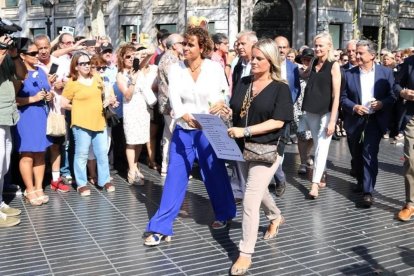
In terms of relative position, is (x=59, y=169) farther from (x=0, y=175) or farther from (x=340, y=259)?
(x=340, y=259)

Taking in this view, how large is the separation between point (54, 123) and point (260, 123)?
3388 mm

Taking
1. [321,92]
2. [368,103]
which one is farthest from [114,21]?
[368,103]

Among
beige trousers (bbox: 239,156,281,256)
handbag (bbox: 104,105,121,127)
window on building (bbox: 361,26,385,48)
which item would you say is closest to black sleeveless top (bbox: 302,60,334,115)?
beige trousers (bbox: 239,156,281,256)

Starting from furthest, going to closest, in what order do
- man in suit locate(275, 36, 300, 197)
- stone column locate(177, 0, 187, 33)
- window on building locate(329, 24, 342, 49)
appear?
window on building locate(329, 24, 342, 49), stone column locate(177, 0, 187, 33), man in suit locate(275, 36, 300, 197)

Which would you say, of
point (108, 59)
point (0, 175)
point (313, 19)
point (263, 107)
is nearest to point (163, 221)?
point (263, 107)

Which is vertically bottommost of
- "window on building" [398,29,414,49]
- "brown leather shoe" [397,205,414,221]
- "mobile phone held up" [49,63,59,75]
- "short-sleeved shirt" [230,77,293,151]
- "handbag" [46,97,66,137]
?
"brown leather shoe" [397,205,414,221]

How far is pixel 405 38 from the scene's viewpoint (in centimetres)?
3228

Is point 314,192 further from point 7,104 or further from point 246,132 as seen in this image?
point 7,104

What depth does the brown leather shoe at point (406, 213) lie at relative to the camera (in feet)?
19.4

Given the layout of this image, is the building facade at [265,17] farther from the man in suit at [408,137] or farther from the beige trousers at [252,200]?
the beige trousers at [252,200]

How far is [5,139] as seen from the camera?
19.1 feet

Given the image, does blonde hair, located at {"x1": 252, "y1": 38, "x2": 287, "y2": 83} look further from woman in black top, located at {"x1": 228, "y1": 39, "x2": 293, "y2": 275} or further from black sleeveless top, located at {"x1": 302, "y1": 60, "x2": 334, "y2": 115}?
black sleeveless top, located at {"x1": 302, "y1": 60, "x2": 334, "y2": 115}

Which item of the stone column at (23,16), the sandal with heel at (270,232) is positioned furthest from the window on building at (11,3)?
the sandal with heel at (270,232)

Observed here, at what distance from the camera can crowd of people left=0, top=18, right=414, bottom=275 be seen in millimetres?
4496
